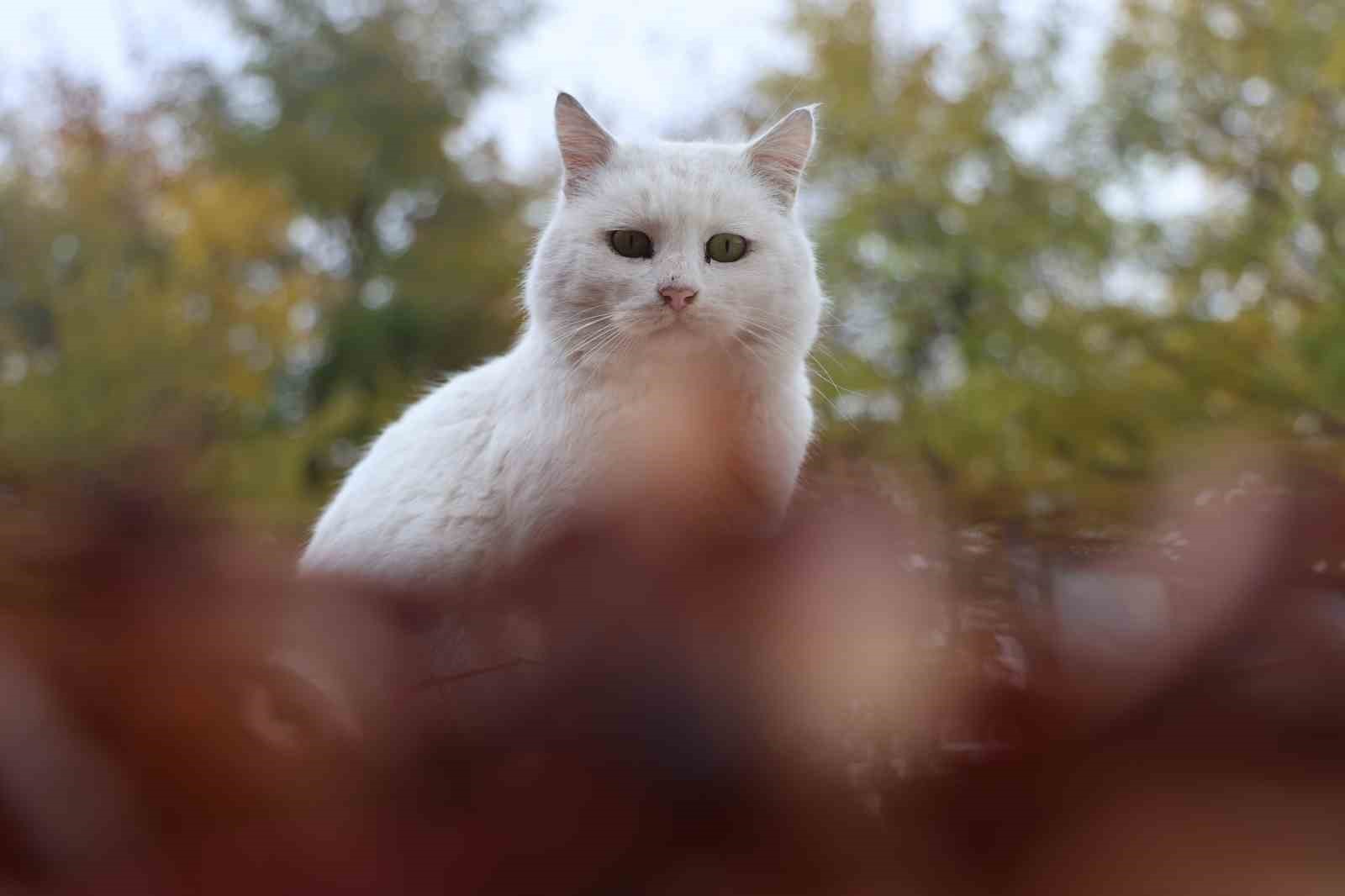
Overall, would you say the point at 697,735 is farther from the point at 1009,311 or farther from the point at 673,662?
the point at 1009,311

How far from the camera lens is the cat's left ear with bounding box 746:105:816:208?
2.04 meters

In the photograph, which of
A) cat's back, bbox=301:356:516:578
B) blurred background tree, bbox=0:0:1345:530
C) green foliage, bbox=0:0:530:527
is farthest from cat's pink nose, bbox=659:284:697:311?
green foliage, bbox=0:0:530:527

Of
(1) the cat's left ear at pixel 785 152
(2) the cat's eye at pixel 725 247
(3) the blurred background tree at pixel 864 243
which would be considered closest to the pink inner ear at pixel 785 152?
(1) the cat's left ear at pixel 785 152

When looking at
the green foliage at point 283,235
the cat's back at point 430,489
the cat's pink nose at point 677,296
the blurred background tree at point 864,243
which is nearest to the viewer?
the cat's back at point 430,489

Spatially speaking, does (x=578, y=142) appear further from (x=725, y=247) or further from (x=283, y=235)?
(x=283, y=235)

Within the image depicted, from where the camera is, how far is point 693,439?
1340 mm

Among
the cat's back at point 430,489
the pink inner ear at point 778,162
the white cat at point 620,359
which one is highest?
the pink inner ear at point 778,162

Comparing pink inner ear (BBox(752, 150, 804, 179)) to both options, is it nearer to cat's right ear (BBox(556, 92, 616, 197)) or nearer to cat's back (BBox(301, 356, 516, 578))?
cat's right ear (BBox(556, 92, 616, 197))

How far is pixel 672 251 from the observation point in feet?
6.15

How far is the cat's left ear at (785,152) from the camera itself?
2045mm

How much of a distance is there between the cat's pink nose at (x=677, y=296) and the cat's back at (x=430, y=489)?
309 mm

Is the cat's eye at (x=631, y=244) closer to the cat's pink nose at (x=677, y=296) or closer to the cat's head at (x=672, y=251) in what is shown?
the cat's head at (x=672, y=251)

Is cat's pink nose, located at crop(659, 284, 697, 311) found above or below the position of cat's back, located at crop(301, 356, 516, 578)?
above

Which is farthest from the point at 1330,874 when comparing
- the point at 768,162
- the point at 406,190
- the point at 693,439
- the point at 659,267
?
the point at 406,190
